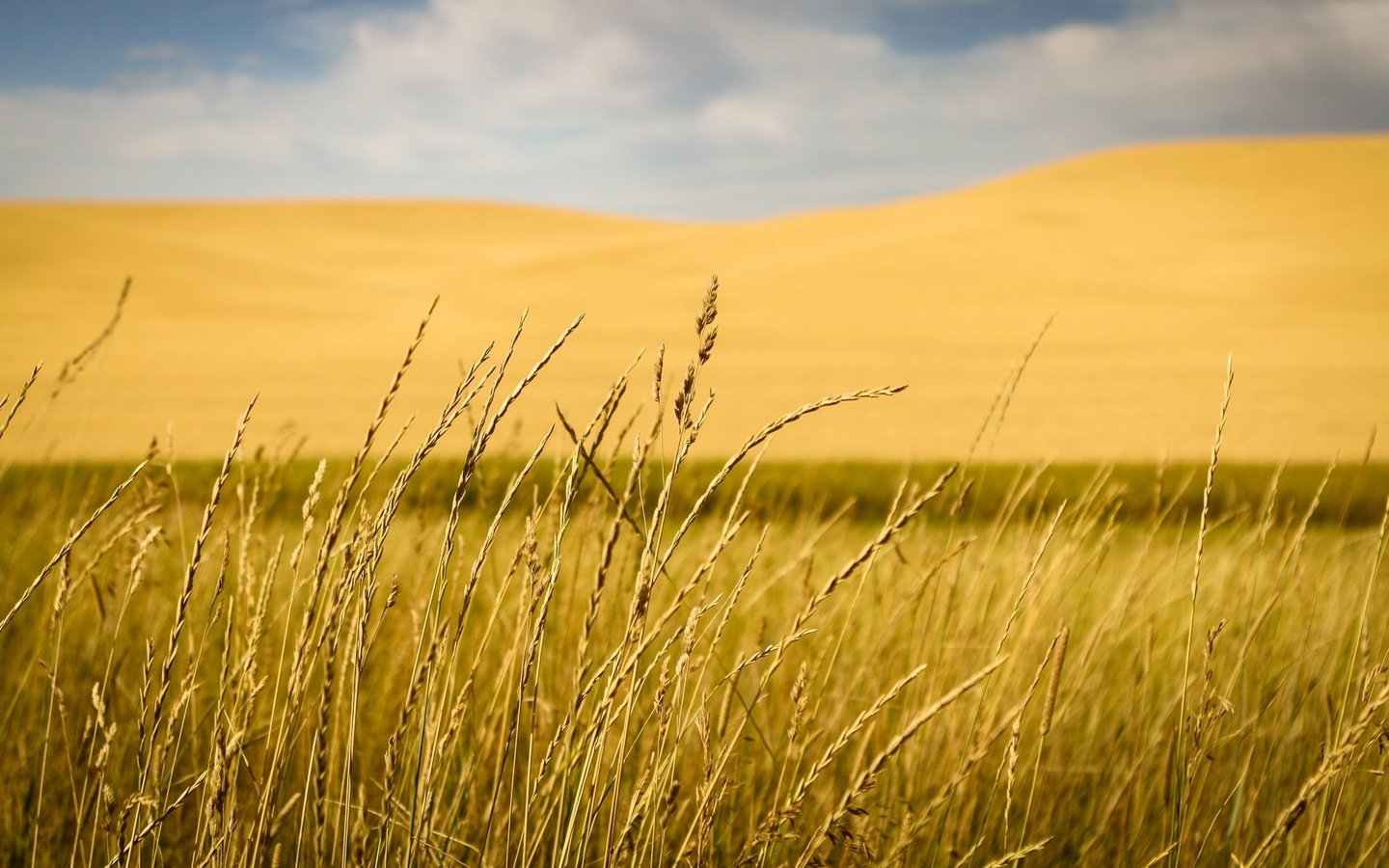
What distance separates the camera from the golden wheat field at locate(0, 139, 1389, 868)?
113 cm

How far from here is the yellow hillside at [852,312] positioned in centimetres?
1012

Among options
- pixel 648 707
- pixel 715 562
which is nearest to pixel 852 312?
pixel 648 707

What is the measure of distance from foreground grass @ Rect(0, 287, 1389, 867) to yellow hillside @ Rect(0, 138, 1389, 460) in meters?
0.74

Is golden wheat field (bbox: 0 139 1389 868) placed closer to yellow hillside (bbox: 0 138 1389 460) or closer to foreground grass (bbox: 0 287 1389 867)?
foreground grass (bbox: 0 287 1389 867)

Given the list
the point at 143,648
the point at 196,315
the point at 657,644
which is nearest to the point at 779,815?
the point at 657,644

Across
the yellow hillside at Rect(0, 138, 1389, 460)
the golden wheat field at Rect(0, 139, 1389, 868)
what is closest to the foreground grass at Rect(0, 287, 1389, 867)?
the golden wheat field at Rect(0, 139, 1389, 868)

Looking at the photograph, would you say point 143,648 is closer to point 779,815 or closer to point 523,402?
point 779,815

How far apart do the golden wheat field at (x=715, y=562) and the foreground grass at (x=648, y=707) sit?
0.07 ft

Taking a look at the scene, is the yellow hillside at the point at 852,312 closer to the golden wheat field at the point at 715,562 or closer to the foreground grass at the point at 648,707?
the golden wheat field at the point at 715,562

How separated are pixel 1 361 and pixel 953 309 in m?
21.6

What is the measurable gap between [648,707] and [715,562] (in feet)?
4.08

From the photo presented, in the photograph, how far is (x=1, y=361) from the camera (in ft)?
44.8

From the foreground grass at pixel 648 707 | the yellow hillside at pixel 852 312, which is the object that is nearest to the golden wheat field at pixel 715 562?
the foreground grass at pixel 648 707

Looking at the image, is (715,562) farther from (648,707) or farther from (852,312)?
(852,312)
